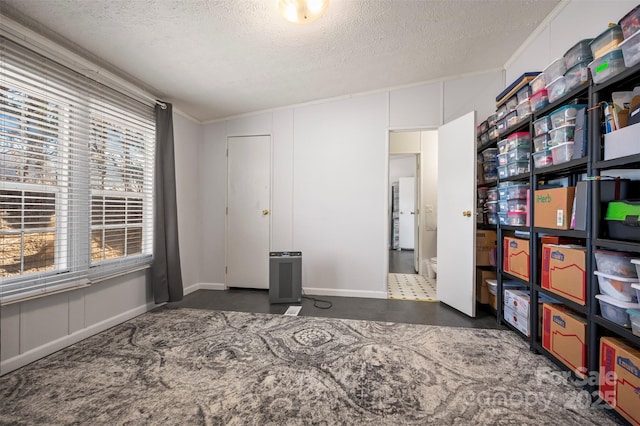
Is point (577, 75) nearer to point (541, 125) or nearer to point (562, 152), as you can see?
point (541, 125)

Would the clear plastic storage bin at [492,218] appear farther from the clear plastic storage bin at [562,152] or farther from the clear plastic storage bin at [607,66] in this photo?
the clear plastic storage bin at [607,66]

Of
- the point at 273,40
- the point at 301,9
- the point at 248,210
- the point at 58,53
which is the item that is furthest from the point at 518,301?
the point at 58,53

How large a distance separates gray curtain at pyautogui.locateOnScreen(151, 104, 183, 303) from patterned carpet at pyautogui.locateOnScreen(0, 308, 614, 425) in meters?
0.62

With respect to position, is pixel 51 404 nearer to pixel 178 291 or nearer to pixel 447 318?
pixel 178 291

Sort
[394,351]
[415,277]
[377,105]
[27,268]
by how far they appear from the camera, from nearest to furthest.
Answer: [27,268], [394,351], [377,105], [415,277]

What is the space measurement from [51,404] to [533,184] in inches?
132

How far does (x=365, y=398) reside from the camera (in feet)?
4.58

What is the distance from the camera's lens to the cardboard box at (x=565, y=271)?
1.46 m

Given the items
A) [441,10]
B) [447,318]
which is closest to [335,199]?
[447,318]

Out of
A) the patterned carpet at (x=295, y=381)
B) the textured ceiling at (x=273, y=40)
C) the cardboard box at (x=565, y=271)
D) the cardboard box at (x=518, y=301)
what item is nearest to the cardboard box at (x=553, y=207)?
the cardboard box at (x=565, y=271)

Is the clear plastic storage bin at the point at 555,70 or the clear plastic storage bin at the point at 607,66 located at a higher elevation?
the clear plastic storage bin at the point at 555,70

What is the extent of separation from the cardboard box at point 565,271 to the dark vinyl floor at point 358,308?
0.85 metres

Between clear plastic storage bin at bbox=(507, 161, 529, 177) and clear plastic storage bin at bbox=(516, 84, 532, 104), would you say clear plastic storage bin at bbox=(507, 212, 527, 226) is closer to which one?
clear plastic storage bin at bbox=(507, 161, 529, 177)

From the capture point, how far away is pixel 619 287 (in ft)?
4.09
